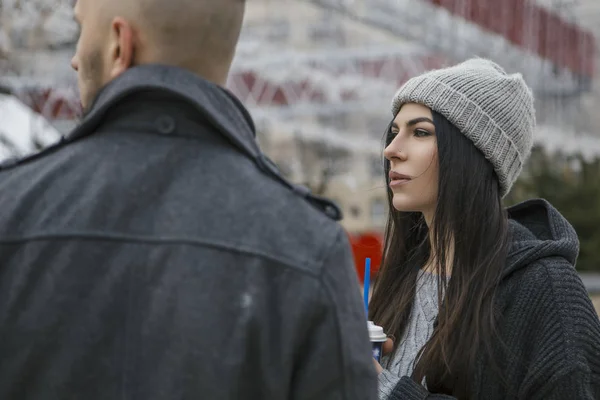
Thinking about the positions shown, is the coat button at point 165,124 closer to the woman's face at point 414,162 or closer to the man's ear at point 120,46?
the man's ear at point 120,46

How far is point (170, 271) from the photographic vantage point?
1.47 metres

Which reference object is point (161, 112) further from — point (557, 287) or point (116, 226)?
point (557, 287)

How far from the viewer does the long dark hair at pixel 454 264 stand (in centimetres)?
258

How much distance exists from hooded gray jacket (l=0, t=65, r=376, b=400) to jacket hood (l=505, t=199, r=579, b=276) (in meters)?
1.27

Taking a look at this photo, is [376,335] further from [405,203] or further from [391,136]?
[391,136]

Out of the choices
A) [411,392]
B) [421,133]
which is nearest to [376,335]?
[411,392]

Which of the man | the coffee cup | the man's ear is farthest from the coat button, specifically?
the coffee cup

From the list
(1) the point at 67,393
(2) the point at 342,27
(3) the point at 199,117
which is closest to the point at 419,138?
(3) the point at 199,117

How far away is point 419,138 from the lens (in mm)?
2922

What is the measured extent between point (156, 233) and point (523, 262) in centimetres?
147

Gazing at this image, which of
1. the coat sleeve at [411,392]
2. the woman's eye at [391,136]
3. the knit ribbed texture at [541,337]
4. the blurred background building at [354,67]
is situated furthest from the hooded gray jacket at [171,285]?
the blurred background building at [354,67]

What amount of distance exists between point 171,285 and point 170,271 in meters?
0.02

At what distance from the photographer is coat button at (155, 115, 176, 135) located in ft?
5.10

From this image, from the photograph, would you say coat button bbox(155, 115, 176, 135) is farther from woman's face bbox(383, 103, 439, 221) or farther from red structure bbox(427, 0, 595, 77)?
red structure bbox(427, 0, 595, 77)
